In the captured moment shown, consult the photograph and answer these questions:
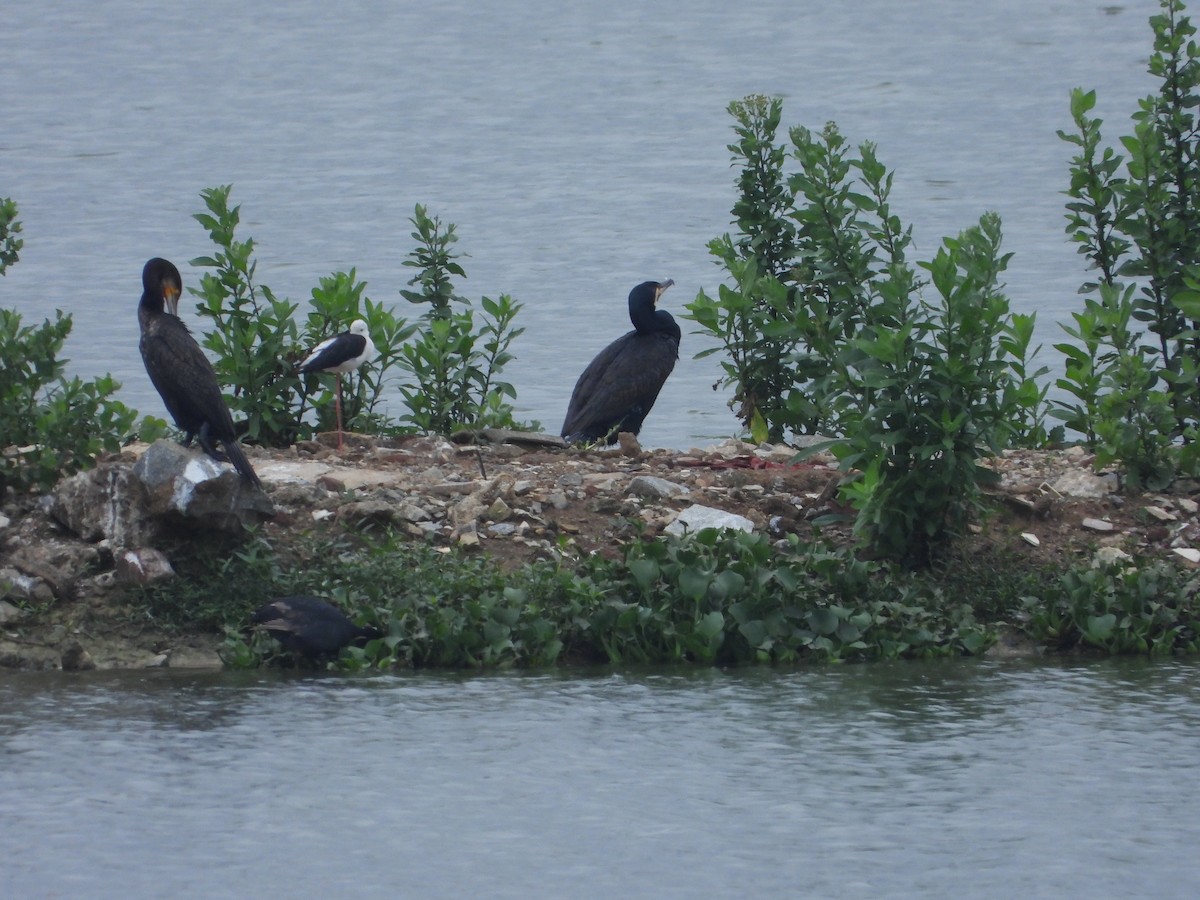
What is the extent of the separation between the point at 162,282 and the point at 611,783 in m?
3.82

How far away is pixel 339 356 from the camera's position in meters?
10.1

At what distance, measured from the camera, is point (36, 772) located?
657 centimetres

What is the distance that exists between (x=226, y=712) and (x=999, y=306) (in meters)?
3.56

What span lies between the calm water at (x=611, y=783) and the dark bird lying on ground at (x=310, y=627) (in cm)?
23

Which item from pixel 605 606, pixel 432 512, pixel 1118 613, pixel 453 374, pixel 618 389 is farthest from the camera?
pixel 618 389

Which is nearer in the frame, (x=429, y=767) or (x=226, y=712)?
(x=429, y=767)

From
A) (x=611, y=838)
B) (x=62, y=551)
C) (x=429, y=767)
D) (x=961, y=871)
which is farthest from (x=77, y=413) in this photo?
(x=961, y=871)

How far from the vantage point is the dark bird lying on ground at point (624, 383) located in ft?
37.3

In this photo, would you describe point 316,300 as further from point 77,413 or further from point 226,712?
point 226,712

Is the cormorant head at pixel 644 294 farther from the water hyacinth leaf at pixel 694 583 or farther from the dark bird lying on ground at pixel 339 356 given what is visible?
the water hyacinth leaf at pixel 694 583

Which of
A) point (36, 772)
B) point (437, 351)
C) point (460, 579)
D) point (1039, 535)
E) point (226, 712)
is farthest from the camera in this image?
point (437, 351)

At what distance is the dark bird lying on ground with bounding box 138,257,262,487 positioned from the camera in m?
8.51

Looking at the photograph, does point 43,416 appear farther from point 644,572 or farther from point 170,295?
point 644,572

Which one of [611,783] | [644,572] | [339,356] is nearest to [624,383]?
[339,356]
